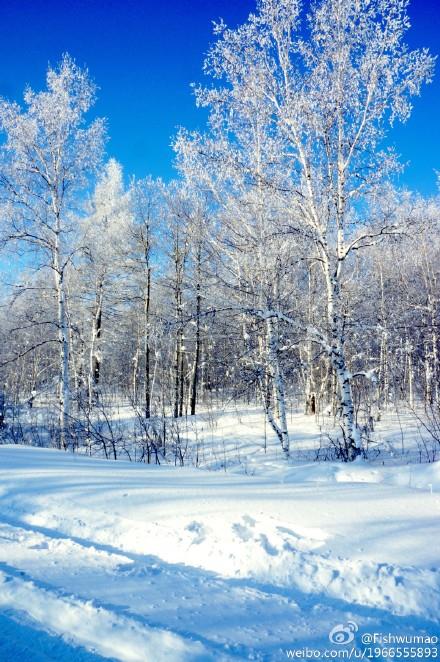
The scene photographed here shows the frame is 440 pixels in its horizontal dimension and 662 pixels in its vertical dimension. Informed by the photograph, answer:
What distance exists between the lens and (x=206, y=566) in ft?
8.19

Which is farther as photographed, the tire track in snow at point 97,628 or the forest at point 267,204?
the forest at point 267,204

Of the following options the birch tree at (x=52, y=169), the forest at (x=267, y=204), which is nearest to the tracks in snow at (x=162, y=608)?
the forest at (x=267, y=204)

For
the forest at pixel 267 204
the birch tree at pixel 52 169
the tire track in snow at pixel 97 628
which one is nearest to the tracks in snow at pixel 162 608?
the tire track in snow at pixel 97 628

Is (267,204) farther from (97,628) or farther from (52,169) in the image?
(97,628)

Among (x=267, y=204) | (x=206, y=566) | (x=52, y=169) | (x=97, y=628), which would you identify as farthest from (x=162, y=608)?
(x=52, y=169)

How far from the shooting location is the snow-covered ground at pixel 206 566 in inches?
72.1

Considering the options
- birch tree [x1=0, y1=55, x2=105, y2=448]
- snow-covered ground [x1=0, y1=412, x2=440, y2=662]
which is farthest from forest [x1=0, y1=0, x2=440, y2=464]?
snow-covered ground [x1=0, y1=412, x2=440, y2=662]

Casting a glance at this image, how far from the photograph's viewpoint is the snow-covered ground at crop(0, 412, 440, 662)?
1831 mm

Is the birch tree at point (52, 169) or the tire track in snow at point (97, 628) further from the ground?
the birch tree at point (52, 169)

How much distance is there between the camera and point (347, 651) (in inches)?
68.3

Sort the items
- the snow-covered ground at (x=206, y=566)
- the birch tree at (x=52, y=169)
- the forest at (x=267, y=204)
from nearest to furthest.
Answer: the snow-covered ground at (x=206, y=566)
the forest at (x=267, y=204)
the birch tree at (x=52, y=169)

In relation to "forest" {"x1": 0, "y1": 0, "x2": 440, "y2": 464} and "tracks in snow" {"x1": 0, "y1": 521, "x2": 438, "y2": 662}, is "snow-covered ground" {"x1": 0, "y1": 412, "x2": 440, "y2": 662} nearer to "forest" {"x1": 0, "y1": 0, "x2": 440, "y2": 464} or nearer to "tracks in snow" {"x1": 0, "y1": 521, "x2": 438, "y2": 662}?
"tracks in snow" {"x1": 0, "y1": 521, "x2": 438, "y2": 662}

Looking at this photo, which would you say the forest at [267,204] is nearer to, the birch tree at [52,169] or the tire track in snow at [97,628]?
the birch tree at [52,169]

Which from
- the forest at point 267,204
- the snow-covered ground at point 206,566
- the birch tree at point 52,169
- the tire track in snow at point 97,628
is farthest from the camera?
the birch tree at point 52,169
